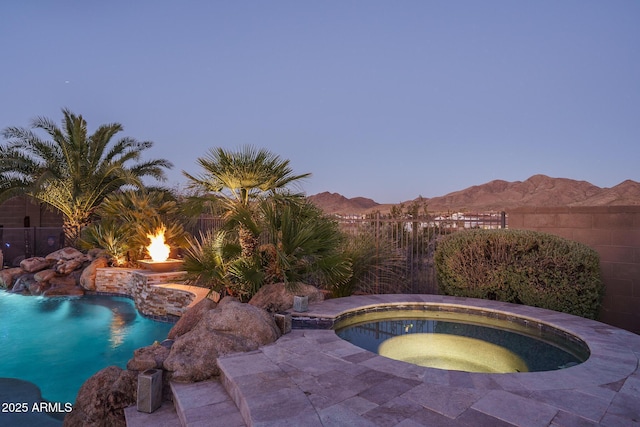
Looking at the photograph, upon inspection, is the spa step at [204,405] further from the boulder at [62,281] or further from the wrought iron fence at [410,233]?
the boulder at [62,281]

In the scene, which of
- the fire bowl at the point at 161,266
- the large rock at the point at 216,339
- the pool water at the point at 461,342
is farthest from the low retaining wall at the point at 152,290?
the pool water at the point at 461,342

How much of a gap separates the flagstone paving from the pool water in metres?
0.59

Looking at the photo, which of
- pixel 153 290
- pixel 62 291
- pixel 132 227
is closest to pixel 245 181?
pixel 153 290

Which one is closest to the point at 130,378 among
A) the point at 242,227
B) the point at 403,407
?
the point at 403,407

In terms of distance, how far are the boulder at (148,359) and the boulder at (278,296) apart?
1828 millimetres

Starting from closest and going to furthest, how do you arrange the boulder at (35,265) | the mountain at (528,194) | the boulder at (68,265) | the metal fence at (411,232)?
the metal fence at (411,232) < the boulder at (68,265) < the boulder at (35,265) < the mountain at (528,194)

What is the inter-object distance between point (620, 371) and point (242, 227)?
5255mm

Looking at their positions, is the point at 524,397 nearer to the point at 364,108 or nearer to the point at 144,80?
the point at 364,108

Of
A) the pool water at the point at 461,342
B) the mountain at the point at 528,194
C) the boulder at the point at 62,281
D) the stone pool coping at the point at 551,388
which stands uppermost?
the mountain at the point at 528,194

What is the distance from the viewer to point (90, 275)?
1045 centimetres

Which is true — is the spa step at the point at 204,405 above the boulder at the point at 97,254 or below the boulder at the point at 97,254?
below

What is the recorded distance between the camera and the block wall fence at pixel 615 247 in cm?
561

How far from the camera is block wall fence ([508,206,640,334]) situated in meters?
5.61

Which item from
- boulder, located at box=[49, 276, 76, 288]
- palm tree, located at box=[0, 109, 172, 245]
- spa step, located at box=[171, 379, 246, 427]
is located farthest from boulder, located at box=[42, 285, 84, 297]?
spa step, located at box=[171, 379, 246, 427]
